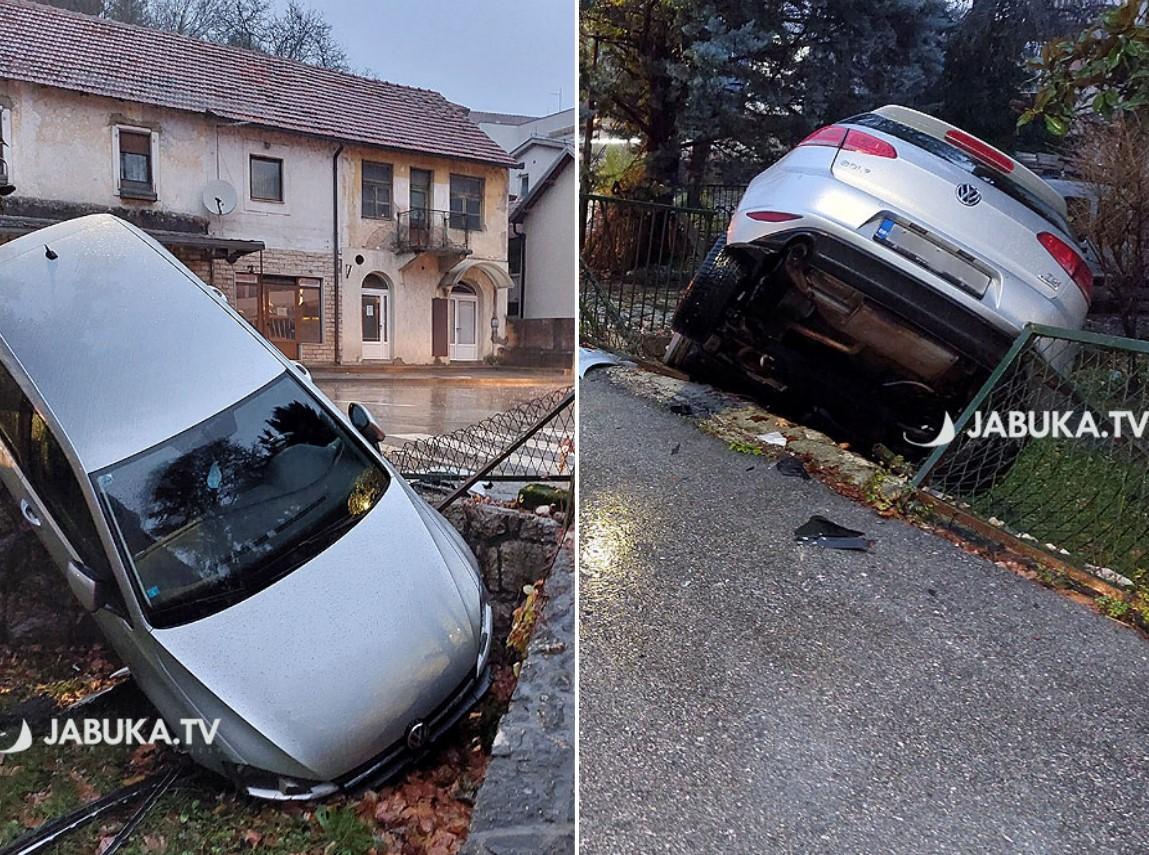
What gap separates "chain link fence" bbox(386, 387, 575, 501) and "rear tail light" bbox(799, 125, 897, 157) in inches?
60.8

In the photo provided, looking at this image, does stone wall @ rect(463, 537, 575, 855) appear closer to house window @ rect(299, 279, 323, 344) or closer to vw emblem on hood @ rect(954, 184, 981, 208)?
house window @ rect(299, 279, 323, 344)

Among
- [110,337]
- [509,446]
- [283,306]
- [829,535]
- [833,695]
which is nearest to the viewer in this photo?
[110,337]

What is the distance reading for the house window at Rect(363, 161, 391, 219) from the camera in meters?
0.82

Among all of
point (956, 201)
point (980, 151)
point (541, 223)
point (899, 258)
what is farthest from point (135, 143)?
point (980, 151)

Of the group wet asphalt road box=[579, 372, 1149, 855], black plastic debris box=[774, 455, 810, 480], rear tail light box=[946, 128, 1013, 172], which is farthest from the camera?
black plastic debris box=[774, 455, 810, 480]

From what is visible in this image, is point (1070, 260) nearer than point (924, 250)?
No

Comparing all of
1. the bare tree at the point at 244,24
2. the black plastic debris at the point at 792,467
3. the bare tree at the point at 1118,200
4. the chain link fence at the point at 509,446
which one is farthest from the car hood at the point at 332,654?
the bare tree at the point at 1118,200

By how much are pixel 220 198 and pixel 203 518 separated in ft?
1.00

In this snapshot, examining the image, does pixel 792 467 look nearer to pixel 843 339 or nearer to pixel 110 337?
pixel 843 339

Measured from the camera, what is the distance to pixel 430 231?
828 mm

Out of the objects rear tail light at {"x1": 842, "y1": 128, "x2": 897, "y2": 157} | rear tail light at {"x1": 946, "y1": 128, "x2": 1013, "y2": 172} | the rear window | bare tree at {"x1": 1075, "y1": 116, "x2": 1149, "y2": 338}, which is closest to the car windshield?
rear tail light at {"x1": 842, "y1": 128, "x2": 897, "y2": 157}

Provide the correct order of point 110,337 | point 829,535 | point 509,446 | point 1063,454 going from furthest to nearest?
point 1063,454
point 829,535
point 509,446
point 110,337

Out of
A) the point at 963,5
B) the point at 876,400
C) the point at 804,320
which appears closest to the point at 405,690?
the point at 804,320

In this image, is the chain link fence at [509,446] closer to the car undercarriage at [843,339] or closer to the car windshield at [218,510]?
the car windshield at [218,510]
